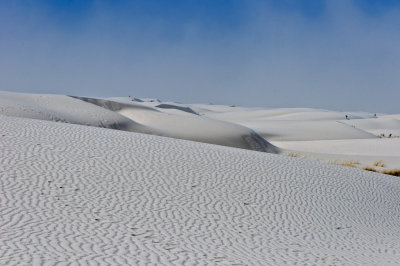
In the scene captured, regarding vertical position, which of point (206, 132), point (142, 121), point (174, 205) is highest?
point (142, 121)

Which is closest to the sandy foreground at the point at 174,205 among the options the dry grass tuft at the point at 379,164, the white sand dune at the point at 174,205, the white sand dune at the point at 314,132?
the white sand dune at the point at 174,205

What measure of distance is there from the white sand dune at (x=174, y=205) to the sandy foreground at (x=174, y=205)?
0.02 metres

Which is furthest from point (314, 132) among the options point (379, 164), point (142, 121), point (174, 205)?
point (174, 205)

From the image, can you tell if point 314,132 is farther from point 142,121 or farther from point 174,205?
point 174,205

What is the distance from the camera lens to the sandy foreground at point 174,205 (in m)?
5.12

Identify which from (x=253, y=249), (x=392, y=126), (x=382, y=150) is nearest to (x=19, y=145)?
(x=253, y=249)

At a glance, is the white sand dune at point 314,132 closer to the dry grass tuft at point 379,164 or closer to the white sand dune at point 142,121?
the white sand dune at point 142,121

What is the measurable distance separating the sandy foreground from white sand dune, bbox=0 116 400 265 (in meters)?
0.02

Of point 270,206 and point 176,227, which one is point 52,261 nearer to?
point 176,227

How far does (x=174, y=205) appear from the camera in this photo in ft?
23.1

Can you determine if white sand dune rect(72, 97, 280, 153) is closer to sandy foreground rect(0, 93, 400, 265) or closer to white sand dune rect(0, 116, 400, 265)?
sandy foreground rect(0, 93, 400, 265)

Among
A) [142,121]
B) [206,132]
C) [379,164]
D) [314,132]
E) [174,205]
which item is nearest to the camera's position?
[174,205]

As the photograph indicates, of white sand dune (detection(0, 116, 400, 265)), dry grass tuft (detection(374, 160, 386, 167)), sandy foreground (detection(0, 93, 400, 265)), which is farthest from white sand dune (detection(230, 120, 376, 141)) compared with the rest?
white sand dune (detection(0, 116, 400, 265))

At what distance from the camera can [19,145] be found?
29.6 feet
